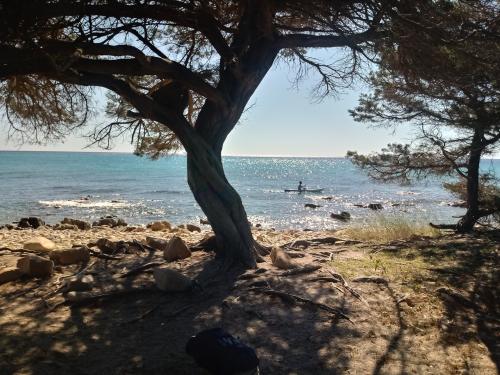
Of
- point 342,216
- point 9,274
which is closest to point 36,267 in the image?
point 9,274

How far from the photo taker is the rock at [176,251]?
7.54 meters

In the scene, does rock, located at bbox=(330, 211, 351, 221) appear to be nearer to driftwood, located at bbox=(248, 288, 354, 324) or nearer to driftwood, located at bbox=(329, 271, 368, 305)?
driftwood, located at bbox=(329, 271, 368, 305)

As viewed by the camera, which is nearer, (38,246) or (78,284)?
(78,284)

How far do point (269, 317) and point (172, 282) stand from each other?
1.37m

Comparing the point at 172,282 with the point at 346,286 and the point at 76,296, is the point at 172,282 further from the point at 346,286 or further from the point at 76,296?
the point at 346,286

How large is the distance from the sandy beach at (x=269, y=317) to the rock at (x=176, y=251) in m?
0.12

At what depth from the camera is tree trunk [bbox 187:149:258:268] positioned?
287 inches

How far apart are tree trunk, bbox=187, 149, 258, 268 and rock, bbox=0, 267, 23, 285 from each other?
8.99 ft

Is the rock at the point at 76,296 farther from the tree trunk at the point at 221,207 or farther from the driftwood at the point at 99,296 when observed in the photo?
the tree trunk at the point at 221,207

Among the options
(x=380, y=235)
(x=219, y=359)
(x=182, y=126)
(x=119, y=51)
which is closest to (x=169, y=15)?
(x=119, y=51)

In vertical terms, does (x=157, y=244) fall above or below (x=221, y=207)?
below

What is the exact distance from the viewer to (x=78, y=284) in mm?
6023

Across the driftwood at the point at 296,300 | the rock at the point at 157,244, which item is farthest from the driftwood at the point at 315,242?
the driftwood at the point at 296,300

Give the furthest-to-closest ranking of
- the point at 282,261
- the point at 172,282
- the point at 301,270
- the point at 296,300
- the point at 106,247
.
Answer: the point at 106,247 < the point at 282,261 < the point at 301,270 < the point at 172,282 < the point at 296,300
